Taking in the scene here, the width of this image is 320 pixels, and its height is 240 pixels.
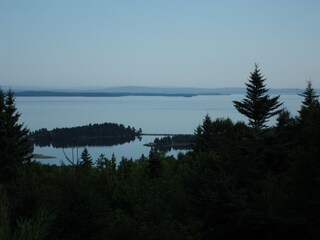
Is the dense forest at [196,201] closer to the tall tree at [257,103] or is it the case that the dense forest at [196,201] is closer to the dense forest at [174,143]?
the tall tree at [257,103]

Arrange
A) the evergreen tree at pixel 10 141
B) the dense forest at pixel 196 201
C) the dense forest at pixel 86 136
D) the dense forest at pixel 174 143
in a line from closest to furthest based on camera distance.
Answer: the dense forest at pixel 196 201 < the evergreen tree at pixel 10 141 < the dense forest at pixel 174 143 < the dense forest at pixel 86 136

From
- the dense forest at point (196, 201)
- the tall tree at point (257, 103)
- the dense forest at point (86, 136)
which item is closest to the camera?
the dense forest at point (196, 201)

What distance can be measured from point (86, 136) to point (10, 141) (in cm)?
13552

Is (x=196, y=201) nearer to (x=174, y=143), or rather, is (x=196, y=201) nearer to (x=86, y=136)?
(x=174, y=143)

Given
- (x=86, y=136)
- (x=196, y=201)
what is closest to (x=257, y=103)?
(x=196, y=201)

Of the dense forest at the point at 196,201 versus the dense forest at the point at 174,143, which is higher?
the dense forest at the point at 196,201

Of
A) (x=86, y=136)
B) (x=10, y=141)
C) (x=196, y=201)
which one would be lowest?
(x=86, y=136)

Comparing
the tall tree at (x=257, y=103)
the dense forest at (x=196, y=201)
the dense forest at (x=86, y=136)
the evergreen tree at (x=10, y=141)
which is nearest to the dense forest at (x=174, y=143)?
the dense forest at (x=86, y=136)

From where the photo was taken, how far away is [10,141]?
103ft

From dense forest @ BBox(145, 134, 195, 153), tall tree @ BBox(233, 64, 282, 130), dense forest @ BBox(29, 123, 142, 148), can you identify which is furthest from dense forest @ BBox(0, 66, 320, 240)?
dense forest @ BBox(29, 123, 142, 148)

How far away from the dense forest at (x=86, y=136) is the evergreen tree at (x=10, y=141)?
365 feet

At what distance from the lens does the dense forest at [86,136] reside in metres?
153

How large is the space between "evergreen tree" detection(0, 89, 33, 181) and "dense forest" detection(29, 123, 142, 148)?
365 feet

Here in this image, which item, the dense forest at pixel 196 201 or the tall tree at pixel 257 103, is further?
the tall tree at pixel 257 103
